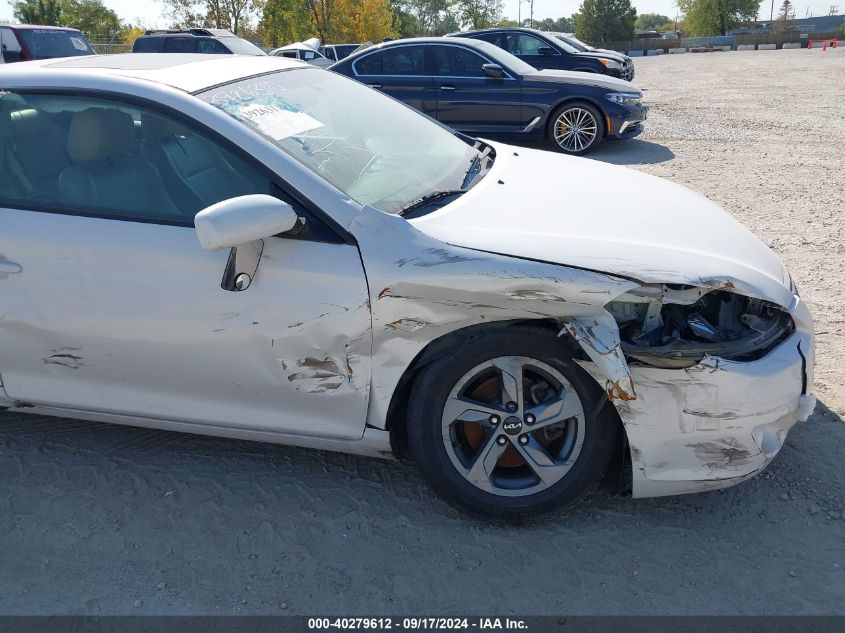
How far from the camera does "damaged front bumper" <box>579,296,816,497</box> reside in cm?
246

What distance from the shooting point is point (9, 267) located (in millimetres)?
2799

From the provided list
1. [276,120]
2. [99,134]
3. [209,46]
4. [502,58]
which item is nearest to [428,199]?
[276,120]

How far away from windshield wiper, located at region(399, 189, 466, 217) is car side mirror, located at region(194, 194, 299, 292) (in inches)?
17.1

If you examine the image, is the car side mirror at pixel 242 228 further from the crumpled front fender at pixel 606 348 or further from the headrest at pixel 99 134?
the crumpled front fender at pixel 606 348

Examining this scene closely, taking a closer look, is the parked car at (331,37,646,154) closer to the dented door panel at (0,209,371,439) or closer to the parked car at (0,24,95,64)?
the parked car at (0,24,95,64)

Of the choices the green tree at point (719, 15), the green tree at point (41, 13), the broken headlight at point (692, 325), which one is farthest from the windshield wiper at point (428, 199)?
the green tree at point (719, 15)

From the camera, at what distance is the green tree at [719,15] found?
79.5 metres

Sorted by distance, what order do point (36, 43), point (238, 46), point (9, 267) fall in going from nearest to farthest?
point (9, 267) < point (36, 43) < point (238, 46)

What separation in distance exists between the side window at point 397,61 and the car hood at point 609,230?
7330 millimetres

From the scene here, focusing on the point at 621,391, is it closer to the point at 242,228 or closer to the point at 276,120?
the point at 242,228

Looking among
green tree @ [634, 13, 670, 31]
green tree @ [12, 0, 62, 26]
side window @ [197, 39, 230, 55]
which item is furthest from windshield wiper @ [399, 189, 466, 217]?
green tree @ [634, 13, 670, 31]

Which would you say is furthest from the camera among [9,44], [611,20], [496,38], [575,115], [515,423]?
[611,20]

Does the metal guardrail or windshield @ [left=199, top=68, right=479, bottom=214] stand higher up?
the metal guardrail

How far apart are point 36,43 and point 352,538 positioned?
15.2m
